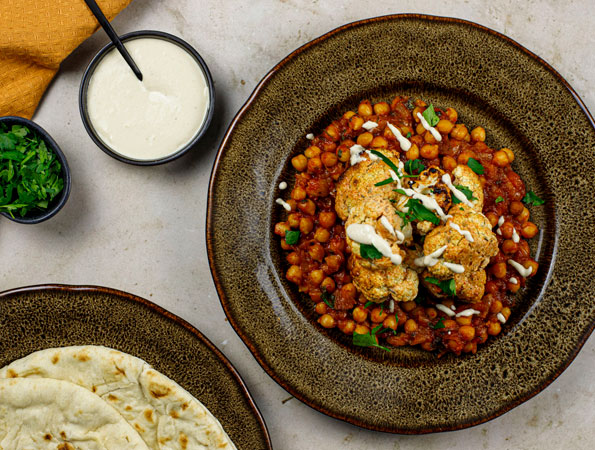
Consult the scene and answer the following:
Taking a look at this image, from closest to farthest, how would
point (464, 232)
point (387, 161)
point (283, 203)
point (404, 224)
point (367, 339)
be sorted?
point (464, 232)
point (404, 224)
point (387, 161)
point (367, 339)
point (283, 203)

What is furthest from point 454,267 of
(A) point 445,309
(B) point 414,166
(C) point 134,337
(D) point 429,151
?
(C) point 134,337

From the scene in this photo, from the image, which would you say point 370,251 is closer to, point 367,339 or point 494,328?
point 367,339

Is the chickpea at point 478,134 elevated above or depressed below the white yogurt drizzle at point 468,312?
above

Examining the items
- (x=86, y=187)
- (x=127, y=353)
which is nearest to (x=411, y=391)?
(x=127, y=353)

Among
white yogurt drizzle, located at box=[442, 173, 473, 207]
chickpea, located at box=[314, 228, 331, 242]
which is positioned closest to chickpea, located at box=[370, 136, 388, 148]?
white yogurt drizzle, located at box=[442, 173, 473, 207]

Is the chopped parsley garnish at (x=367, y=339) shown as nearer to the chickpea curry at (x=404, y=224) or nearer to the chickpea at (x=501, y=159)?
the chickpea curry at (x=404, y=224)

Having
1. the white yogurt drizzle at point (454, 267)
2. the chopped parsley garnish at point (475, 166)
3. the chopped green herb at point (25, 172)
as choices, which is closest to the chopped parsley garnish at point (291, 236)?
the white yogurt drizzle at point (454, 267)
